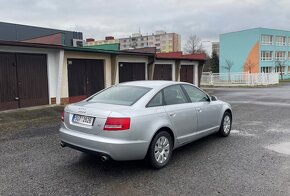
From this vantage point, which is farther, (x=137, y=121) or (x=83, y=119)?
(x=83, y=119)

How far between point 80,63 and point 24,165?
9.69 meters

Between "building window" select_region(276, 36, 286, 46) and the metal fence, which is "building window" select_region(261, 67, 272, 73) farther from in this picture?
the metal fence

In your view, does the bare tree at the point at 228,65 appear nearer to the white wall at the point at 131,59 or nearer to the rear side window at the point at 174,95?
the white wall at the point at 131,59

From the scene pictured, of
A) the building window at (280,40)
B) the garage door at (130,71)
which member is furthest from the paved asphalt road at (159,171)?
the building window at (280,40)

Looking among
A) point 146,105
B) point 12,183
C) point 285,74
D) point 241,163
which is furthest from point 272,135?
point 285,74

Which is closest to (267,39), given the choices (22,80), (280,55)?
(280,55)

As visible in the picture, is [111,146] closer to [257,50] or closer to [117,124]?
[117,124]

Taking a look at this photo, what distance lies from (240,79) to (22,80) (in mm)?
28496

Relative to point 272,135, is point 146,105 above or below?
above

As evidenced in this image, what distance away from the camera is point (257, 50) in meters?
51.2

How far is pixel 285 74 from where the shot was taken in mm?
56656

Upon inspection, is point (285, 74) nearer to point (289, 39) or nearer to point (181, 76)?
point (289, 39)

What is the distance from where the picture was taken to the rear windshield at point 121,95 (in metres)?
4.86

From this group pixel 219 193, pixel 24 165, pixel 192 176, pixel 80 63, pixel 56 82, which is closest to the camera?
pixel 219 193
